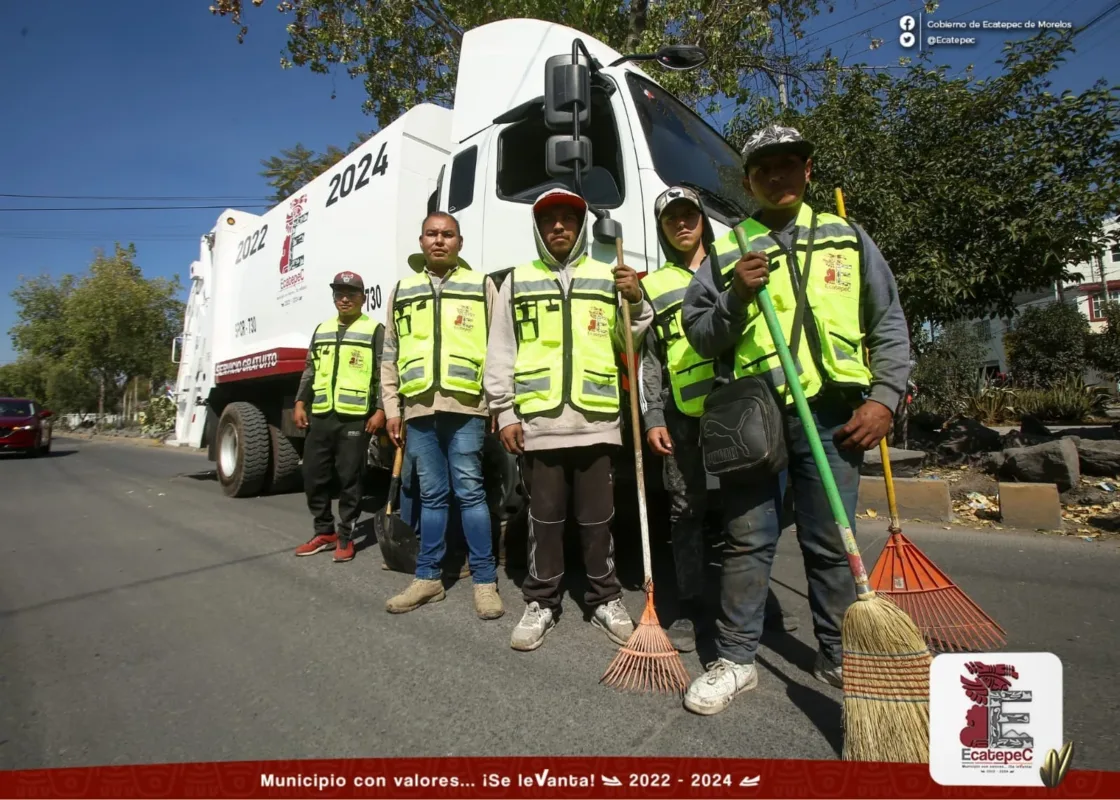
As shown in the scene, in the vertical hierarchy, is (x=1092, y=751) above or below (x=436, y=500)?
below

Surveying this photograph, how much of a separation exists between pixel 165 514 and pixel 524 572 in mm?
4203

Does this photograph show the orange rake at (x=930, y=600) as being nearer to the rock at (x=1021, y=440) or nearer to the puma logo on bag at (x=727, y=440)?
the puma logo on bag at (x=727, y=440)

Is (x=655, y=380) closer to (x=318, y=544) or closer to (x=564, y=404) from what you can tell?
(x=564, y=404)

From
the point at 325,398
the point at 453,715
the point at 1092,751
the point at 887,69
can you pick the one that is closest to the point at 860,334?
the point at 1092,751

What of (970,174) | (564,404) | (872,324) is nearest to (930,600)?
(872,324)

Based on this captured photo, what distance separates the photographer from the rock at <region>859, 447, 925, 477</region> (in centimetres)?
545

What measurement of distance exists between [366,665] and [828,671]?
Answer: 1.71 metres

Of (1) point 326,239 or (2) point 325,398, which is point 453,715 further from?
(1) point 326,239

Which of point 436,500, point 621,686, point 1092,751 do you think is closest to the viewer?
point 1092,751

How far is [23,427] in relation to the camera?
579 inches

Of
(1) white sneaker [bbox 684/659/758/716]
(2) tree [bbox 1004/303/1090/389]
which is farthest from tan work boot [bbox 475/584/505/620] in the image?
(2) tree [bbox 1004/303/1090/389]

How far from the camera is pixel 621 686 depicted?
2162 mm

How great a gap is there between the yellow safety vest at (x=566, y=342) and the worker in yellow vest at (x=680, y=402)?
17 centimetres

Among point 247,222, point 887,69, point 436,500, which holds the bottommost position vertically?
point 436,500
